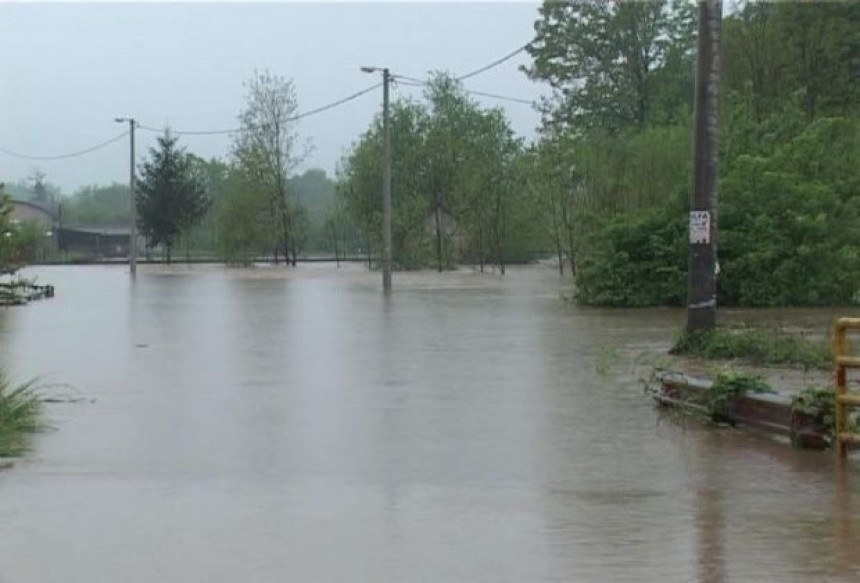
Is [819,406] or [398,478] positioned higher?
[819,406]

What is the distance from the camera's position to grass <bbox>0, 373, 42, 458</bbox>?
363 inches

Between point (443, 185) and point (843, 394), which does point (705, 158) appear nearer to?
point (843, 394)

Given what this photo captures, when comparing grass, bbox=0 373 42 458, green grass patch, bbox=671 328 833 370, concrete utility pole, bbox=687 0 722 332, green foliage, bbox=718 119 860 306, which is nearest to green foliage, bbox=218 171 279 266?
green foliage, bbox=718 119 860 306

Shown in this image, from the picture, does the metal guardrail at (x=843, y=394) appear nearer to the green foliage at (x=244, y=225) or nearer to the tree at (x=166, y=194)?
the green foliage at (x=244, y=225)

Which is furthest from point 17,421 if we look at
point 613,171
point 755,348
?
point 613,171

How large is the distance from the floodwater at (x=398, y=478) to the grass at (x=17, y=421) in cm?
22

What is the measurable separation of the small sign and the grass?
823cm

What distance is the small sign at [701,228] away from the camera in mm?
15086

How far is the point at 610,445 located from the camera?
31.0 ft

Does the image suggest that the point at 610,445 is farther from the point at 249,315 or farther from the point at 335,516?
the point at 249,315

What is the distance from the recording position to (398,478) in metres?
8.20

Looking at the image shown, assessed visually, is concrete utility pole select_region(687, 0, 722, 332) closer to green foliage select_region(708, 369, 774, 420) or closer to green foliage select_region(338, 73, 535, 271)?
green foliage select_region(708, 369, 774, 420)

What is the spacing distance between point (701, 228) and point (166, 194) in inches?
2132

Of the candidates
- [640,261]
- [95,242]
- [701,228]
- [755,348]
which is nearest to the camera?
[755,348]
